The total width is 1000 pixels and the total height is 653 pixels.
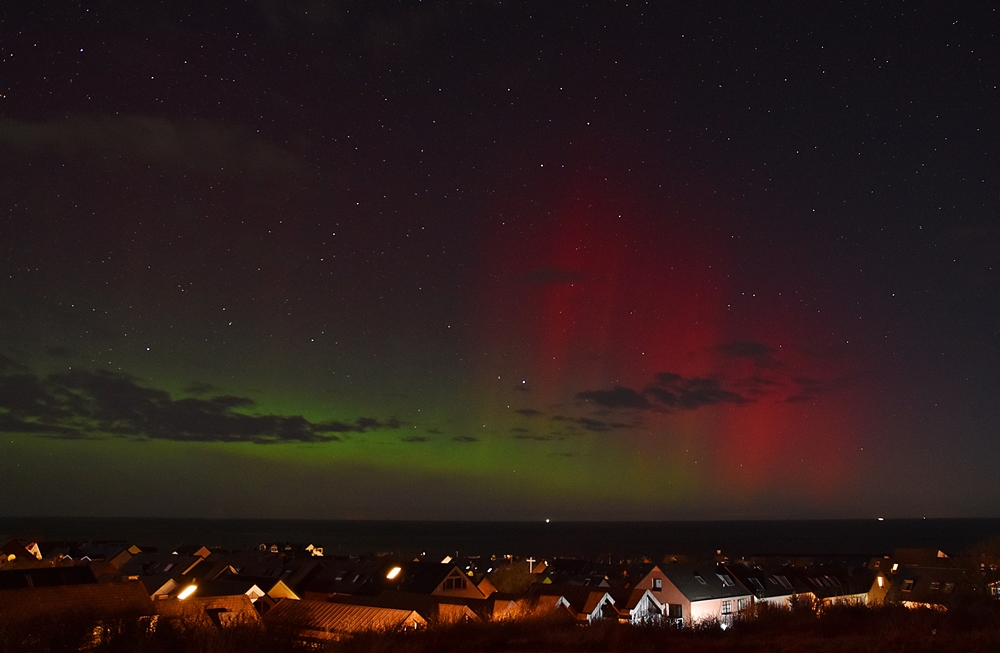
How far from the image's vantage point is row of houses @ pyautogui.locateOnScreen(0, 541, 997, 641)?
2822cm

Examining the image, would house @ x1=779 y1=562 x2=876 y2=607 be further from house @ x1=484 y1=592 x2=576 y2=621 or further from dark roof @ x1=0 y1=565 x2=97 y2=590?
dark roof @ x1=0 y1=565 x2=97 y2=590

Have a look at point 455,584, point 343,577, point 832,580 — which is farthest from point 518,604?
point 832,580

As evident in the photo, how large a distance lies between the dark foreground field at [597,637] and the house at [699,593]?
29.2 m

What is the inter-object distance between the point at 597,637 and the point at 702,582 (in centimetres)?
3710

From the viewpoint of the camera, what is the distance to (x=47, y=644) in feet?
37.9

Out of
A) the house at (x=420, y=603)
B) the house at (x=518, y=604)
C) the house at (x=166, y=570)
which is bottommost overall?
the house at (x=166, y=570)

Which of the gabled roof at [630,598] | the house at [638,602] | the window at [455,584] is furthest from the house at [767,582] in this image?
the window at [455,584]

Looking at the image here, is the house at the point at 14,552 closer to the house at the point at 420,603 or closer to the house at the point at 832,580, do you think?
the house at the point at 420,603

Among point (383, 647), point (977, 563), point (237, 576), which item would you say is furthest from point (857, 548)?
point (383, 647)

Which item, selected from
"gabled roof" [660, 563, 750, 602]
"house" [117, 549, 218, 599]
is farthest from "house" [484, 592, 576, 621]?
"house" [117, 549, 218, 599]

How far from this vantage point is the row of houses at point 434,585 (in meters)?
28.2

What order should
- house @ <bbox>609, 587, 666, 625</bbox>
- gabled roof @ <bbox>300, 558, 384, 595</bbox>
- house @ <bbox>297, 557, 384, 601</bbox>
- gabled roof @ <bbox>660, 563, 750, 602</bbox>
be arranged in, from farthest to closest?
gabled roof @ <bbox>300, 558, 384, 595</bbox>
house @ <bbox>297, 557, 384, 601</bbox>
gabled roof @ <bbox>660, 563, 750, 602</bbox>
house @ <bbox>609, 587, 666, 625</bbox>

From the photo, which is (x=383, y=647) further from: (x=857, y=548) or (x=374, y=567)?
(x=857, y=548)

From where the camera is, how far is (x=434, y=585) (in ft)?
146
